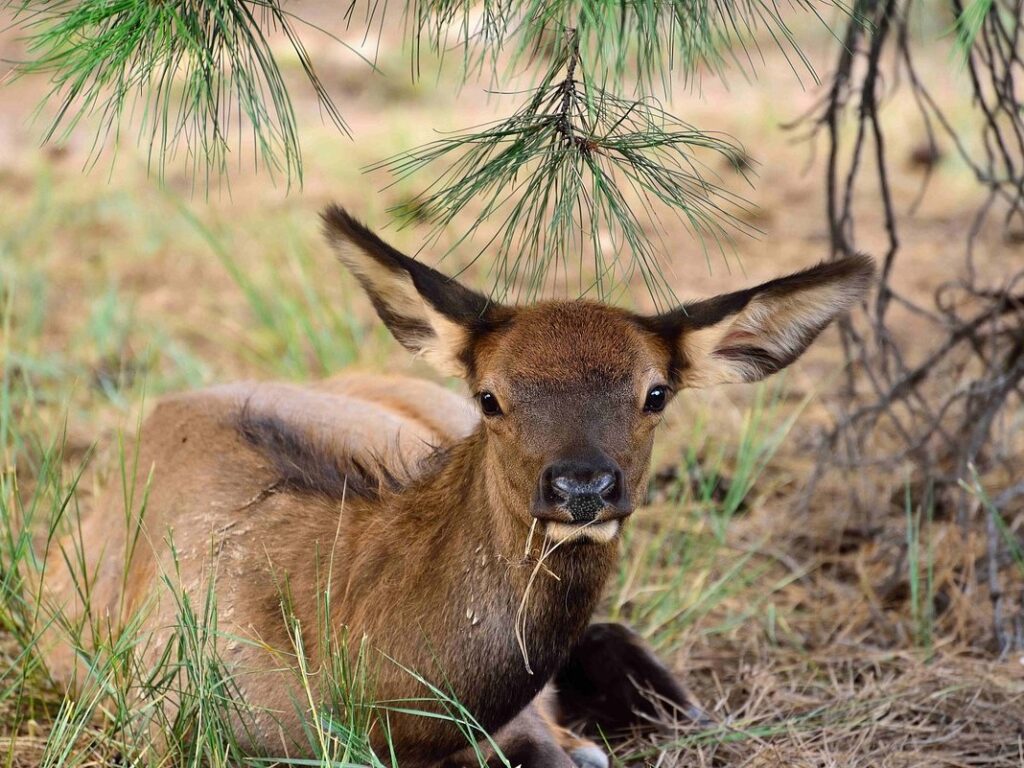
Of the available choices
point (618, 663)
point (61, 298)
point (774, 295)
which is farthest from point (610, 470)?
point (61, 298)

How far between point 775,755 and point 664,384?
3.67 ft

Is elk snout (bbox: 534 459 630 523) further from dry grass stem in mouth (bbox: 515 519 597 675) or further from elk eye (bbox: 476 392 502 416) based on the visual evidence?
elk eye (bbox: 476 392 502 416)

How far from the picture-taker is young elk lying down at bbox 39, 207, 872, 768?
337 centimetres

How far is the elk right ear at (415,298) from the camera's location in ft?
11.8

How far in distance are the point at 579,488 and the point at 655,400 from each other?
1.53 feet

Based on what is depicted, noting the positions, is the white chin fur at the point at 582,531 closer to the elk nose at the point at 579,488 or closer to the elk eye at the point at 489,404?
the elk nose at the point at 579,488

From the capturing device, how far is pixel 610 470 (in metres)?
3.17

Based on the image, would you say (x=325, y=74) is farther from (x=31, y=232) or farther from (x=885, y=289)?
(x=885, y=289)

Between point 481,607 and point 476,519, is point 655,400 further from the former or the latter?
point 481,607

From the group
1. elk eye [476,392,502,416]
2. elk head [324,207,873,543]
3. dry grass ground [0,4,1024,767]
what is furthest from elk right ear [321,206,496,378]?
dry grass ground [0,4,1024,767]

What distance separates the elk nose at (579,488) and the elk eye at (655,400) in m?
0.35

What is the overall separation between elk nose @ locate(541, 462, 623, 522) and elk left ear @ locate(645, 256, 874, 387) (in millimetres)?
624

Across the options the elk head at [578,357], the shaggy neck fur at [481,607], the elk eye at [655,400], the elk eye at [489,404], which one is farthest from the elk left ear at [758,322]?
the shaggy neck fur at [481,607]

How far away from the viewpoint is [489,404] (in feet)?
11.5
